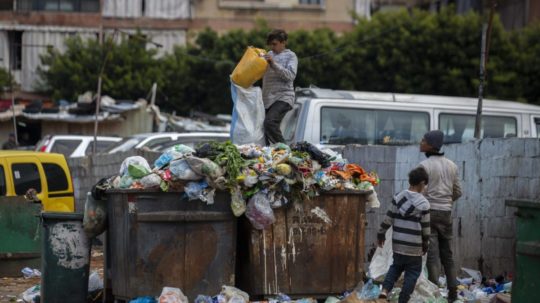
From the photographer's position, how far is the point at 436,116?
571 inches

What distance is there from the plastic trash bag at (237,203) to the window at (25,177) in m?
6.62

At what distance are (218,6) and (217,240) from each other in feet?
103

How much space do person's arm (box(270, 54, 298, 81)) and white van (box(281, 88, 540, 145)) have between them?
296cm

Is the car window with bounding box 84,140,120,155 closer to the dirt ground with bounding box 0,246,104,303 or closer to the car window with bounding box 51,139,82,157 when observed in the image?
the car window with bounding box 51,139,82,157

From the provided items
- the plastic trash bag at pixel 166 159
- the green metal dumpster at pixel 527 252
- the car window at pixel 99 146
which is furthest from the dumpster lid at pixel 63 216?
the car window at pixel 99 146

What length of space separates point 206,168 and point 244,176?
1.21 feet

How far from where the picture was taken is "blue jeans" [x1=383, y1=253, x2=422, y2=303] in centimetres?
874

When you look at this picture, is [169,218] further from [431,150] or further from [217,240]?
[431,150]

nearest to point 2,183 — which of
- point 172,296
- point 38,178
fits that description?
point 38,178

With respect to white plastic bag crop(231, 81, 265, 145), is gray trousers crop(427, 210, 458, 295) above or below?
below

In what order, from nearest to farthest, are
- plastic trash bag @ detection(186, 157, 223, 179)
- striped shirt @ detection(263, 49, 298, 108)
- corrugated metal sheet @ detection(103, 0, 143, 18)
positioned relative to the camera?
1. plastic trash bag @ detection(186, 157, 223, 179)
2. striped shirt @ detection(263, 49, 298, 108)
3. corrugated metal sheet @ detection(103, 0, 143, 18)

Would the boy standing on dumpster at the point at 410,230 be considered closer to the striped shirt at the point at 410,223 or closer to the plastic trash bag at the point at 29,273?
the striped shirt at the point at 410,223

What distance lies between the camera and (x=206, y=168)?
28.3 ft

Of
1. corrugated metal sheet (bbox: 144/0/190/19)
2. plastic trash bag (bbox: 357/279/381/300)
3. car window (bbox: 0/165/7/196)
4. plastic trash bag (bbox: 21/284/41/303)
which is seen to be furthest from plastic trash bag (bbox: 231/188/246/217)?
corrugated metal sheet (bbox: 144/0/190/19)
